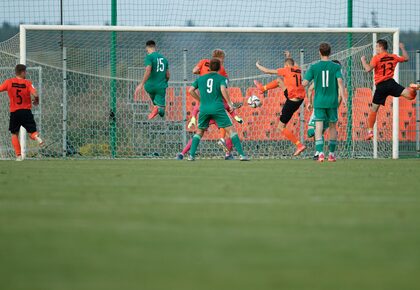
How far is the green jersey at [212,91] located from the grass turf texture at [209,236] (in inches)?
274

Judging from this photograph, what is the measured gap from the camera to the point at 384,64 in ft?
57.6

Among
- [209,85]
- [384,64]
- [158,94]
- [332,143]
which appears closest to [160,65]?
[158,94]

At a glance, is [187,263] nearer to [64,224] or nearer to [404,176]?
[64,224]

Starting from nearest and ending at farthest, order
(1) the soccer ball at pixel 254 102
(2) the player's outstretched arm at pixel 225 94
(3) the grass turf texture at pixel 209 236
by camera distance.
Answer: (3) the grass turf texture at pixel 209 236 → (2) the player's outstretched arm at pixel 225 94 → (1) the soccer ball at pixel 254 102

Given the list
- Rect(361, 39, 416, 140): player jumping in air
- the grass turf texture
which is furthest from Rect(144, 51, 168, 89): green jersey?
the grass turf texture

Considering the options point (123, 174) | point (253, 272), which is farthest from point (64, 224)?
point (123, 174)

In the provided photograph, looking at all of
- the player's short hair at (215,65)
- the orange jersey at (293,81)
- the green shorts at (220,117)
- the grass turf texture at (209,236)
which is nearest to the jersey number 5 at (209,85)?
the player's short hair at (215,65)

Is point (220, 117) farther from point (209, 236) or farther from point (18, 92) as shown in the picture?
point (209, 236)

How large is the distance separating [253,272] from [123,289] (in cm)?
65

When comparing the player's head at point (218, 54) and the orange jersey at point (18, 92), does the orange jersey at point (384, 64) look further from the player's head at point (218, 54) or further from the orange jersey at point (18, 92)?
the orange jersey at point (18, 92)

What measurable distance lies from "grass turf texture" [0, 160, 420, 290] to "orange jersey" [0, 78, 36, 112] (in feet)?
26.8

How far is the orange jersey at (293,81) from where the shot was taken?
59.5ft

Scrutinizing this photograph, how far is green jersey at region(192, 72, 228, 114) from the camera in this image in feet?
53.0

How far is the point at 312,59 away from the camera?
2105cm
